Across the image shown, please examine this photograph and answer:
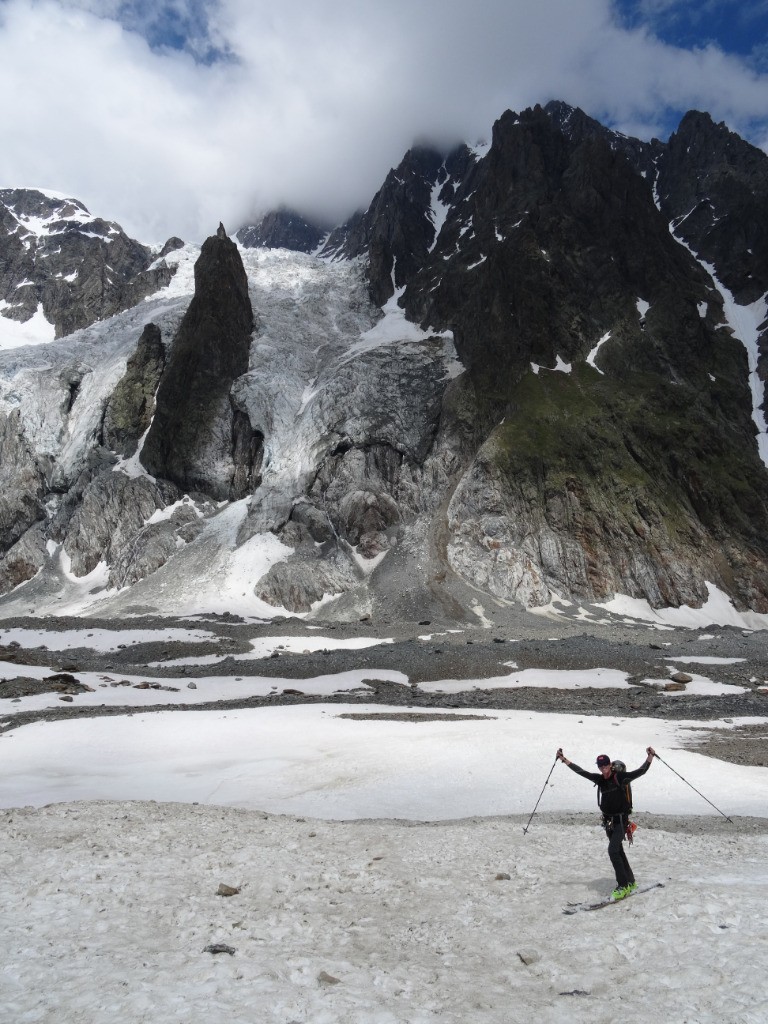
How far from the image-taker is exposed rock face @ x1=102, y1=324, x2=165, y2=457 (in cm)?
9962

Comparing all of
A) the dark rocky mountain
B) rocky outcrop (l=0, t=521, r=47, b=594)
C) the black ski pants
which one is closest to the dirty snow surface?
the black ski pants

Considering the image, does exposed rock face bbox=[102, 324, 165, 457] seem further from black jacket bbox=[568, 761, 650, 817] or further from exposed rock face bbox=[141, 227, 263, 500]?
black jacket bbox=[568, 761, 650, 817]

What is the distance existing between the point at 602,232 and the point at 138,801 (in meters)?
128

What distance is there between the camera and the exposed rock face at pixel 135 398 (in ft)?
327

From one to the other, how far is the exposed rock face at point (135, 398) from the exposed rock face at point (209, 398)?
319 centimetres

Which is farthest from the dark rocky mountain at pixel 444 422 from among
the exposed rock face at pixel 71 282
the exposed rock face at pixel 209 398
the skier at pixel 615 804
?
the skier at pixel 615 804

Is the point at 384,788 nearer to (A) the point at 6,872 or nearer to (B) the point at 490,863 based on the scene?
(B) the point at 490,863

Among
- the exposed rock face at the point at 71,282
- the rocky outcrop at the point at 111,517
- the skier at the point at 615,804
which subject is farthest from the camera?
the exposed rock face at the point at 71,282

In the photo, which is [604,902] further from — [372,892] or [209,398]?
[209,398]

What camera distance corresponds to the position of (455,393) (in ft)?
311

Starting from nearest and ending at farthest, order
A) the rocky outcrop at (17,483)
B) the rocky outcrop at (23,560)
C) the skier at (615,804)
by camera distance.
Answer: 1. the skier at (615,804)
2. the rocky outcrop at (23,560)
3. the rocky outcrop at (17,483)

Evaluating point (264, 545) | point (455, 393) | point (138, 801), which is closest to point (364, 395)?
point (455, 393)

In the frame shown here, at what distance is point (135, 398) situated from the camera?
10269 cm

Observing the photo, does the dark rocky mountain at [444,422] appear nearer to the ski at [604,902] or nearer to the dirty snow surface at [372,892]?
the dirty snow surface at [372,892]
